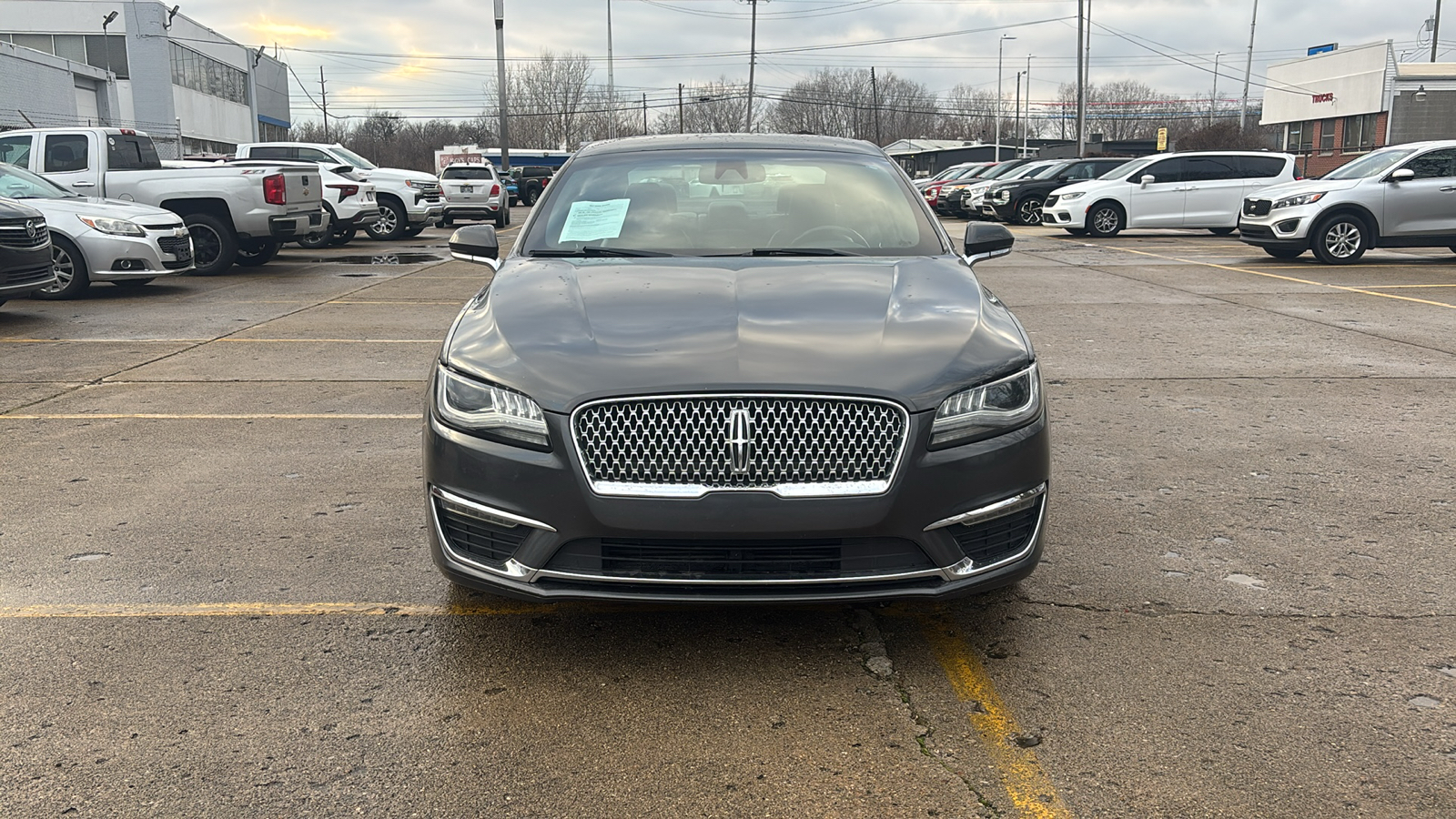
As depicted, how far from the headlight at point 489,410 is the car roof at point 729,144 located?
2.16m

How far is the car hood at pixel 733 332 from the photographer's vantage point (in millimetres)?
3203

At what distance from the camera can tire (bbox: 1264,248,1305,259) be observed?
16328 millimetres

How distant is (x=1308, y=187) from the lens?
1600 centimetres

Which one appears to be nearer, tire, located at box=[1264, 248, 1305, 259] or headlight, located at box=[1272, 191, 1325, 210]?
headlight, located at box=[1272, 191, 1325, 210]

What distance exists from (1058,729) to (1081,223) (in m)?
22.3

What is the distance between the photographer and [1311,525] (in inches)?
185

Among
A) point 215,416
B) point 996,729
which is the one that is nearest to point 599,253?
point 996,729

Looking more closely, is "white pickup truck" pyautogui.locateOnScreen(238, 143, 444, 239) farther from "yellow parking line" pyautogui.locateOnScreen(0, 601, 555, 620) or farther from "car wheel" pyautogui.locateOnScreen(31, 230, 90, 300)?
"yellow parking line" pyautogui.locateOnScreen(0, 601, 555, 620)

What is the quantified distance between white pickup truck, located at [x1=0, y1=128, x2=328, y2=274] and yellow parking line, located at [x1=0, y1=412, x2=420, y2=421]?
30.0 ft

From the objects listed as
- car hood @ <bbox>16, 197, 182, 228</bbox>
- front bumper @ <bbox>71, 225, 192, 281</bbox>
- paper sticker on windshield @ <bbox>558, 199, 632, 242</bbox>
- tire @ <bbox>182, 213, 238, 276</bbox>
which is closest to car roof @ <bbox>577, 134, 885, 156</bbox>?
paper sticker on windshield @ <bbox>558, 199, 632, 242</bbox>

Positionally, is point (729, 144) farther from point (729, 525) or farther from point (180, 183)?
point (180, 183)

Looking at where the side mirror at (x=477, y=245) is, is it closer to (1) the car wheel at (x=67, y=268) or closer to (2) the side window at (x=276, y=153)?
(1) the car wheel at (x=67, y=268)

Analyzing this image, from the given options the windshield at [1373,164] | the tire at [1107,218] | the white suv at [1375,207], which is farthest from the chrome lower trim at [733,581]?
the tire at [1107,218]

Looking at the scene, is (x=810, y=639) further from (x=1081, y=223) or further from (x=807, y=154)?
(x=1081, y=223)
